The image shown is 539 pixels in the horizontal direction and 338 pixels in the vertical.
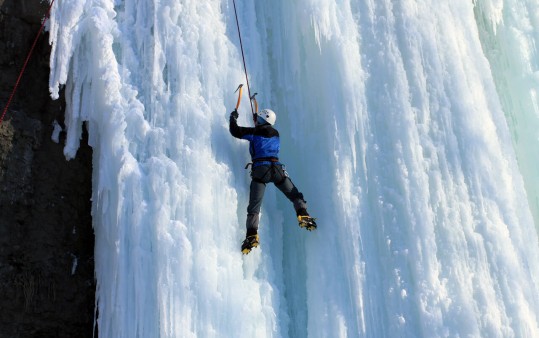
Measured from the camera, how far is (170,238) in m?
5.51

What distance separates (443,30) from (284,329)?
11.6 ft

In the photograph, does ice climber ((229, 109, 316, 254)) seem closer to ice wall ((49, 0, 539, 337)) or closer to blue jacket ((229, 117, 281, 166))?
blue jacket ((229, 117, 281, 166))

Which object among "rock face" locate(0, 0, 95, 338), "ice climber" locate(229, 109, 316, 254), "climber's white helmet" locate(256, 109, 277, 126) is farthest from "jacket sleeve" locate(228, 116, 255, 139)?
"rock face" locate(0, 0, 95, 338)

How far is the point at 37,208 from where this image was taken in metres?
6.27

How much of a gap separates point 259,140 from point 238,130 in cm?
22

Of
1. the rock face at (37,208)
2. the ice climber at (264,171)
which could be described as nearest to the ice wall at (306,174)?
the ice climber at (264,171)

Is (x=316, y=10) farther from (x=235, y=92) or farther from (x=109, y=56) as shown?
(x=109, y=56)

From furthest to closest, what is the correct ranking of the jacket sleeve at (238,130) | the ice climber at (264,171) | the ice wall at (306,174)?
1. the jacket sleeve at (238,130)
2. the ice climber at (264,171)
3. the ice wall at (306,174)

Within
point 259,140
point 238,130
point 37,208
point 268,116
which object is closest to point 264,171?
point 259,140

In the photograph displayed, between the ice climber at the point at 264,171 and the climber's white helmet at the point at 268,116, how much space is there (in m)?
0.10

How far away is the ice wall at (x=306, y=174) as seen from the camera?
18.3 ft

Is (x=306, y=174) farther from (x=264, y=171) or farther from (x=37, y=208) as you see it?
(x=37, y=208)

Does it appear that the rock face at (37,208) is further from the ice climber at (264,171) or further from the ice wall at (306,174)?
the ice climber at (264,171)

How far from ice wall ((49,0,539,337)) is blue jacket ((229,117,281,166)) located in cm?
24
